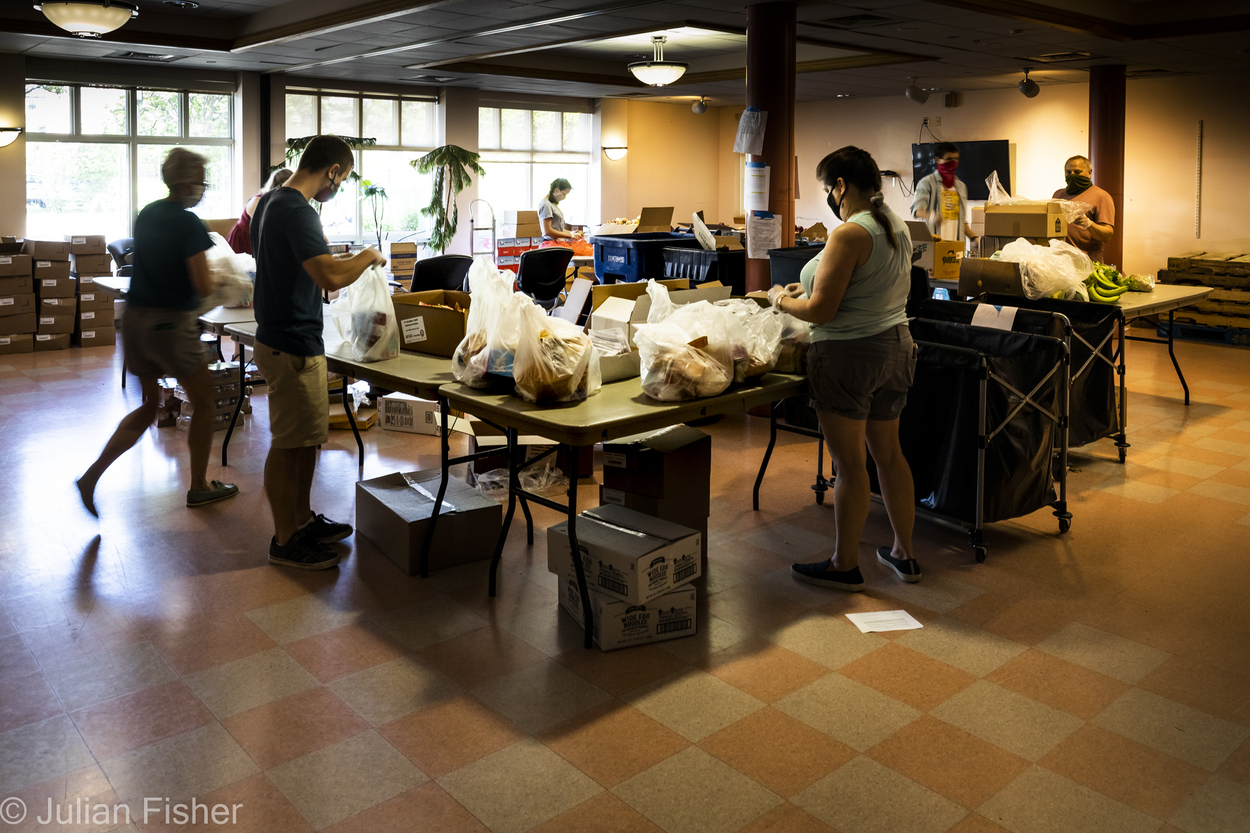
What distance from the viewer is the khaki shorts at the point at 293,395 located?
11.6 feet

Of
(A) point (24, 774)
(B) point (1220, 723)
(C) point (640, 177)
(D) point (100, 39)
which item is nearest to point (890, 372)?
(B) point (1220, 723)

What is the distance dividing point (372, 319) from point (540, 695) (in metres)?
1.64

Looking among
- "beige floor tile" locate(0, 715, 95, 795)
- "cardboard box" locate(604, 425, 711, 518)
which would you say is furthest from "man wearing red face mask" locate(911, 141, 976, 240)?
"beige floor tile" locate(0, 715, 95, 795)

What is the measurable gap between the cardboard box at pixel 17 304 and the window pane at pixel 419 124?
19.2 ft

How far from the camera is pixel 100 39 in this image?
840cm

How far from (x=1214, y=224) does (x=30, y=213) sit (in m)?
12.5

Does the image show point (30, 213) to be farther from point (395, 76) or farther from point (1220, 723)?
point (1220, 723)

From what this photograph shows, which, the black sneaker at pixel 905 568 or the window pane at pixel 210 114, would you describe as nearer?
the black sneaker at pixel 905 568

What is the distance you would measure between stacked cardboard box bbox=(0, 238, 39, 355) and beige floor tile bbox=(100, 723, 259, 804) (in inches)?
288

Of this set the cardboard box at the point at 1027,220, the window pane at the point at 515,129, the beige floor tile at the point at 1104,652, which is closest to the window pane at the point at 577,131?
the window pane at the point at 515,129

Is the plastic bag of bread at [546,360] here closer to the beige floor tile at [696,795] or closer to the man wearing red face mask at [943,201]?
the beige floor tile at [696,795]

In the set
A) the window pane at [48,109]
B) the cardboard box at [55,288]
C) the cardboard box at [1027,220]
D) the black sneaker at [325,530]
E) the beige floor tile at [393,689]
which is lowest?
the beige floor tile at [393,689]

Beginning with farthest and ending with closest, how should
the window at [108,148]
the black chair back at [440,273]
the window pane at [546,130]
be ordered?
1. the window pane at [546,130]
2. the window at [108,148]
3. the black chair back at [440,273]

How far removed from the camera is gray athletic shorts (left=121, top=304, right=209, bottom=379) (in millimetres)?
4027
